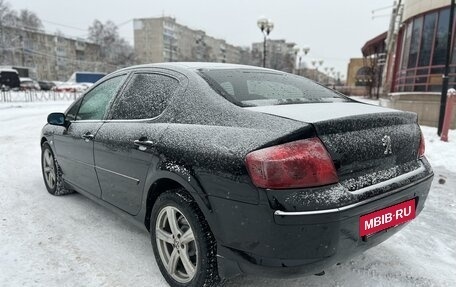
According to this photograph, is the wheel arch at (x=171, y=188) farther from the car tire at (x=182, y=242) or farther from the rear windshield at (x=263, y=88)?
the rear windshield at (x=263, y=88)

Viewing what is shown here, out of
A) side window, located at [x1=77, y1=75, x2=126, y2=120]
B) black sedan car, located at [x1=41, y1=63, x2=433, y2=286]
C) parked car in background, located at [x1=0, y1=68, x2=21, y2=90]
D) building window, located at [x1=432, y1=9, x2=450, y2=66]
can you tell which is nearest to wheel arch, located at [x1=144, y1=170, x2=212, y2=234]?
black sedan car, located at [x1=41, y1=63, x2=433, y2=286]

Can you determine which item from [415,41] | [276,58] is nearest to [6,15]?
[276,58]

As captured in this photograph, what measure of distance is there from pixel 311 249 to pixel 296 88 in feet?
4.81

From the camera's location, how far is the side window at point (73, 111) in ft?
12.9

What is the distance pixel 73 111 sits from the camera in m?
4.01

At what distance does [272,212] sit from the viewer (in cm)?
182

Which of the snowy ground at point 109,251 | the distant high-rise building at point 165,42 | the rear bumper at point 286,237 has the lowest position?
the snowy ground at point 109,251

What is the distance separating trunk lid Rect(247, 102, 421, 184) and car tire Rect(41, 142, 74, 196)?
300cm

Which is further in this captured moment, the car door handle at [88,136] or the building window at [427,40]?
the building window at [427,40]

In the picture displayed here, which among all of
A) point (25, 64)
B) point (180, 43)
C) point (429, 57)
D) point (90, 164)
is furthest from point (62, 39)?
point (90, 164)

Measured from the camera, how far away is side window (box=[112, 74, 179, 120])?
271cm

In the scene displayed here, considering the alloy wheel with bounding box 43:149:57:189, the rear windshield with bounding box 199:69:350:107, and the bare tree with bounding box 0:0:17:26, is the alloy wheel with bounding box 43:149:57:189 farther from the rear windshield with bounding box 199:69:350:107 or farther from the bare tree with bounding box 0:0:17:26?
the bare tree with bounding box 0:0:17:26

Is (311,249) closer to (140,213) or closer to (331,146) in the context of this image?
(331,146)

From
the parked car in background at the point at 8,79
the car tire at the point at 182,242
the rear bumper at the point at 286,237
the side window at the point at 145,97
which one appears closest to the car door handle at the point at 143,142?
the side window at the point at 145,97
